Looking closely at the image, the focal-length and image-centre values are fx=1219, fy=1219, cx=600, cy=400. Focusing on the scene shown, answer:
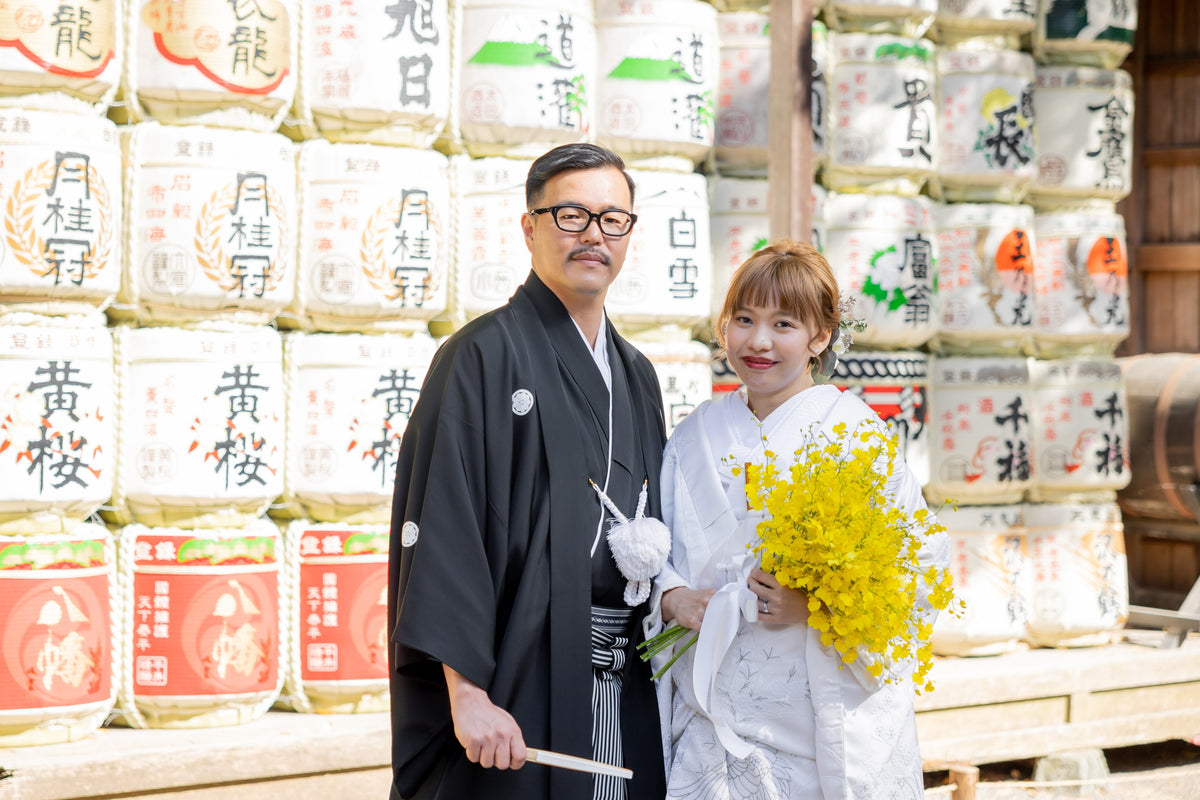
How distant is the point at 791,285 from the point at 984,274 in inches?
110

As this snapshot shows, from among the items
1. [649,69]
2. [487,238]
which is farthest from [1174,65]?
[487,238]

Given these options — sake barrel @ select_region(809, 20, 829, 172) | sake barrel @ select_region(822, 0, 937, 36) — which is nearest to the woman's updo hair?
sake barrel @ select_region(809, 20, 829, 172)

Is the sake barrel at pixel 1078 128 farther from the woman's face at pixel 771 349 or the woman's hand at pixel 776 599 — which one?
the woman's hand at pixel 776 599

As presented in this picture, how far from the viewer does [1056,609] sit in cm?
492

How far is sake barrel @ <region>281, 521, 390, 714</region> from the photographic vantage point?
3.74 m

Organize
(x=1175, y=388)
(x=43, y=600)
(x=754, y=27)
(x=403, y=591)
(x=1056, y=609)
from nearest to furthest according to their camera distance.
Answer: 1. (x=403, y=591)
2. (x=43, y=600)
3. (x=754, y=27)
4. (x=1056, y=609)
5. (x=1175, y=388)

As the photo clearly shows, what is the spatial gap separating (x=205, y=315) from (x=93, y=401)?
410mm

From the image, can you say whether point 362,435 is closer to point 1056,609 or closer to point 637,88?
point 637,88

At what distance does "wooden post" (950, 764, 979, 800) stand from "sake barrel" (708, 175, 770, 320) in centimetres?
175

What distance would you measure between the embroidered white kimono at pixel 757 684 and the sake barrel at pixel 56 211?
6.46 ft

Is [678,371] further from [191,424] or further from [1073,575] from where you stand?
[1073,575]

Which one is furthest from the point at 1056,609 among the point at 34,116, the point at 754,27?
the point at 34,116

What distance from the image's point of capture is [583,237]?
2262 mm

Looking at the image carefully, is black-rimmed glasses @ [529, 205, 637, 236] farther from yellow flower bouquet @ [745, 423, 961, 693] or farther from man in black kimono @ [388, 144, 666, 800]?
yellow flower bouquet @ [745, 423, 961, 693]
